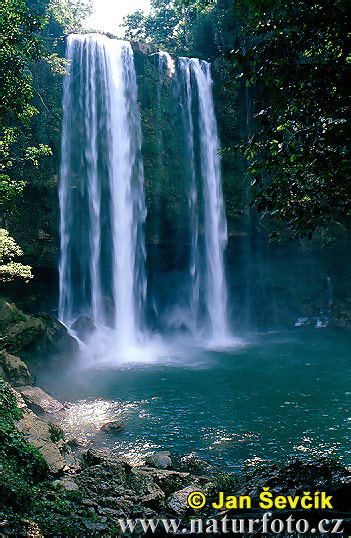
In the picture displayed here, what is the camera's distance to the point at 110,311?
2072 centimetres

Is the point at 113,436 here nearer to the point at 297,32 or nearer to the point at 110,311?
the point at 297,32

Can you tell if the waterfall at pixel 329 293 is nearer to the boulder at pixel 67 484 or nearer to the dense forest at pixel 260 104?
the dense forest at pixel 260 104

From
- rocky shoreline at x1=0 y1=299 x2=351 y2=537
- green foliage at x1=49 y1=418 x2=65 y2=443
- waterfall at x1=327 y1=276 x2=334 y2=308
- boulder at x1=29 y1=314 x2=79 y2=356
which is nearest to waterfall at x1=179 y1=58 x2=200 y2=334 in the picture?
waterfall at x1=327 y1=276 x2=334 y2=308

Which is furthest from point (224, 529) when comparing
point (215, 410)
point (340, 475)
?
point (215, 410)

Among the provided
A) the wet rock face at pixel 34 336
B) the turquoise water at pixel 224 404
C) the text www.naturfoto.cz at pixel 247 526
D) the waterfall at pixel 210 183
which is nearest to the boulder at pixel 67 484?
the text www.naturfoto.cz at pixel 247 526

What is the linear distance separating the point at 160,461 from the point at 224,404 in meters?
4.15

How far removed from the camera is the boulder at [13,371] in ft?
38.2

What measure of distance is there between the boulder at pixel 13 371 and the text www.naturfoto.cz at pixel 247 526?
8.50m

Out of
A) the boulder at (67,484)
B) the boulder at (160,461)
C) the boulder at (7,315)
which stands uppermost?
the boulder at (7,315)

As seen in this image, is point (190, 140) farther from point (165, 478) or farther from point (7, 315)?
point (165, 478)

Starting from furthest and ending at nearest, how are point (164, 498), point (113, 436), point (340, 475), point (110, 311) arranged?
point (110, 311) → point (113, 436) → point (164, 498) → point (340, 475)

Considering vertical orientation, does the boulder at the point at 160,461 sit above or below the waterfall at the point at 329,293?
below

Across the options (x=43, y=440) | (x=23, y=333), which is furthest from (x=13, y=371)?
(x=43, y=440)

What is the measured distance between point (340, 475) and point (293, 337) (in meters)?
17.5
